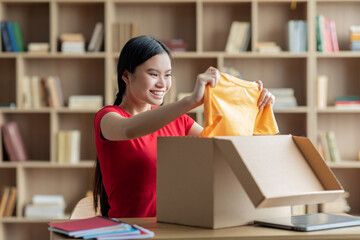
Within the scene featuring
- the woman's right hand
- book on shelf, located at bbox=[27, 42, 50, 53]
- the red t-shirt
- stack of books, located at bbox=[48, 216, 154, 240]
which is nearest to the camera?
stack of books, located at bbox=[48, 216, 154, 240]

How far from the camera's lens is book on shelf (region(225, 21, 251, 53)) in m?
4.14

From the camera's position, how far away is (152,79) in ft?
5.89

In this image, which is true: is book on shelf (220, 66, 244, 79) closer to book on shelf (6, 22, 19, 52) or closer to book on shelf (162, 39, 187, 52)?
book on shelf (162, 39, 187, 52)

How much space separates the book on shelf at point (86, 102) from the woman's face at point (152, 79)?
235cm

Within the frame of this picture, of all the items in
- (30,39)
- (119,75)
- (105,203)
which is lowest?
(105,203)

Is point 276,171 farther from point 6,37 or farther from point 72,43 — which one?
point 6,37

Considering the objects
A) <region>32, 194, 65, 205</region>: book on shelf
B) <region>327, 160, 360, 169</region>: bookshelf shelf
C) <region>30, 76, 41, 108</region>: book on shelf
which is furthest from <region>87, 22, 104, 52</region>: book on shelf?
<region>327, 160, 360, 169</region>: bookshelf shelf

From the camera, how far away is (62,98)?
171 inches

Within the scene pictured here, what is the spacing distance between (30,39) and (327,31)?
2190mm

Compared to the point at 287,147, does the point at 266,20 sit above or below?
above

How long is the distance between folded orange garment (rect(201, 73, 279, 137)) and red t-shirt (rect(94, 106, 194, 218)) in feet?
1.15

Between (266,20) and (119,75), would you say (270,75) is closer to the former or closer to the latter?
(266,20)

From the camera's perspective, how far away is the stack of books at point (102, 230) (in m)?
1.28

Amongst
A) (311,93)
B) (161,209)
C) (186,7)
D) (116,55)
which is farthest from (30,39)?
(161,209)
